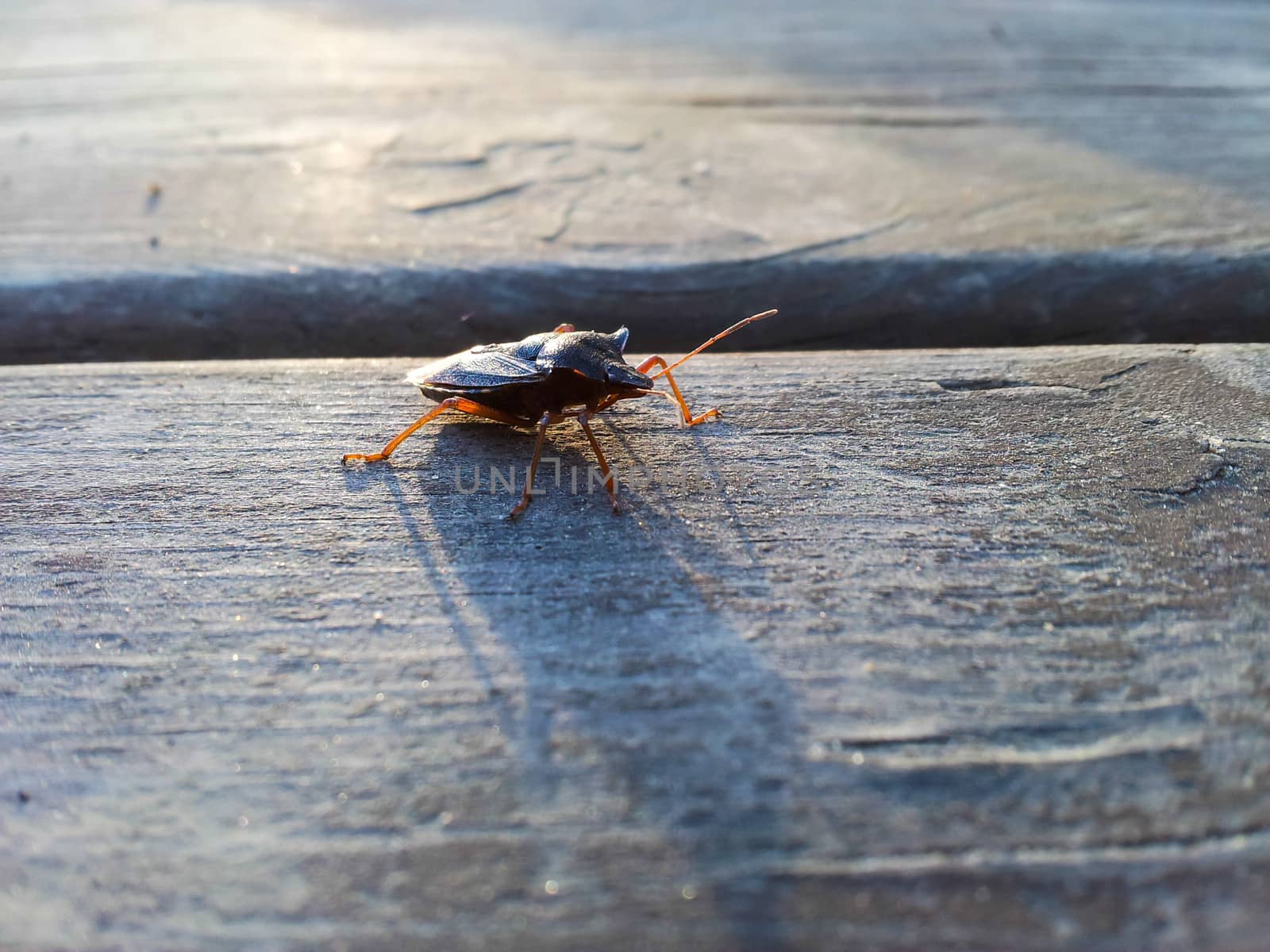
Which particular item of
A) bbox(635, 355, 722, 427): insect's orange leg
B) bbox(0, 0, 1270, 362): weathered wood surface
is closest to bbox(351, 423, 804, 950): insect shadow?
bbox(635, 355, 722, 427): insect's orange leg

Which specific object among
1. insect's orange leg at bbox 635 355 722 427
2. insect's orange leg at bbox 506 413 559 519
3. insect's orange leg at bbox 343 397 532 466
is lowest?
insect's orange leg at bbox 506 413 559 519

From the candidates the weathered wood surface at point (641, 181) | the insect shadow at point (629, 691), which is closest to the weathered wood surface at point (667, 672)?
the insect shadow at point (629, 691)

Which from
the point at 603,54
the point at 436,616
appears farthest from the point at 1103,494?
the point at 603,54

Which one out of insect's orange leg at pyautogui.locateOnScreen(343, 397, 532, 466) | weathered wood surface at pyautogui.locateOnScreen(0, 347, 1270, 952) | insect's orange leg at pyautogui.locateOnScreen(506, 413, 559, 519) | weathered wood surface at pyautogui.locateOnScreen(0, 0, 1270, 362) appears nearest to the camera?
weathered wood surface at pyautogui.locateOnScreen(0, 347, 1270, 952)

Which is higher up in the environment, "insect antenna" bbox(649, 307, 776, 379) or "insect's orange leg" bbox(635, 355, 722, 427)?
"insect antenna" bbox(649, 307, 776, 379)

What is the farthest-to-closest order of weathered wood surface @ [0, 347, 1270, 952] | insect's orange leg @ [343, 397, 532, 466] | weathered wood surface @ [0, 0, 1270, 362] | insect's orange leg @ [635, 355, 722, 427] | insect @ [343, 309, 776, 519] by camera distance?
weathered wood surface @ [0, 0, 1270, 362], insect @ [343, 309, 776, 519], insect's orange leg @ [635, 355, 722, 427], insect's orange leg @ [343, 397, 532, 466], weathered wood surface @ [0, 347, 1270, 952]

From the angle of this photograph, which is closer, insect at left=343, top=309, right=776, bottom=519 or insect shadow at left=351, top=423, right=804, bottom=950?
insect shadow at left=351, top=423, right=804, bottom=950

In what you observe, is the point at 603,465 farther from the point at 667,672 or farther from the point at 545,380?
the point at 667,672

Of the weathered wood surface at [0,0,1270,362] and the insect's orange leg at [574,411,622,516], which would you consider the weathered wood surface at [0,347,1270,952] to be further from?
the weathered wood surface at [0,0,1270,362]

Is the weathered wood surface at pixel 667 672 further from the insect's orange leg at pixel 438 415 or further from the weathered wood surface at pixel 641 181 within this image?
the weathered wood surface at pixel 641 181
